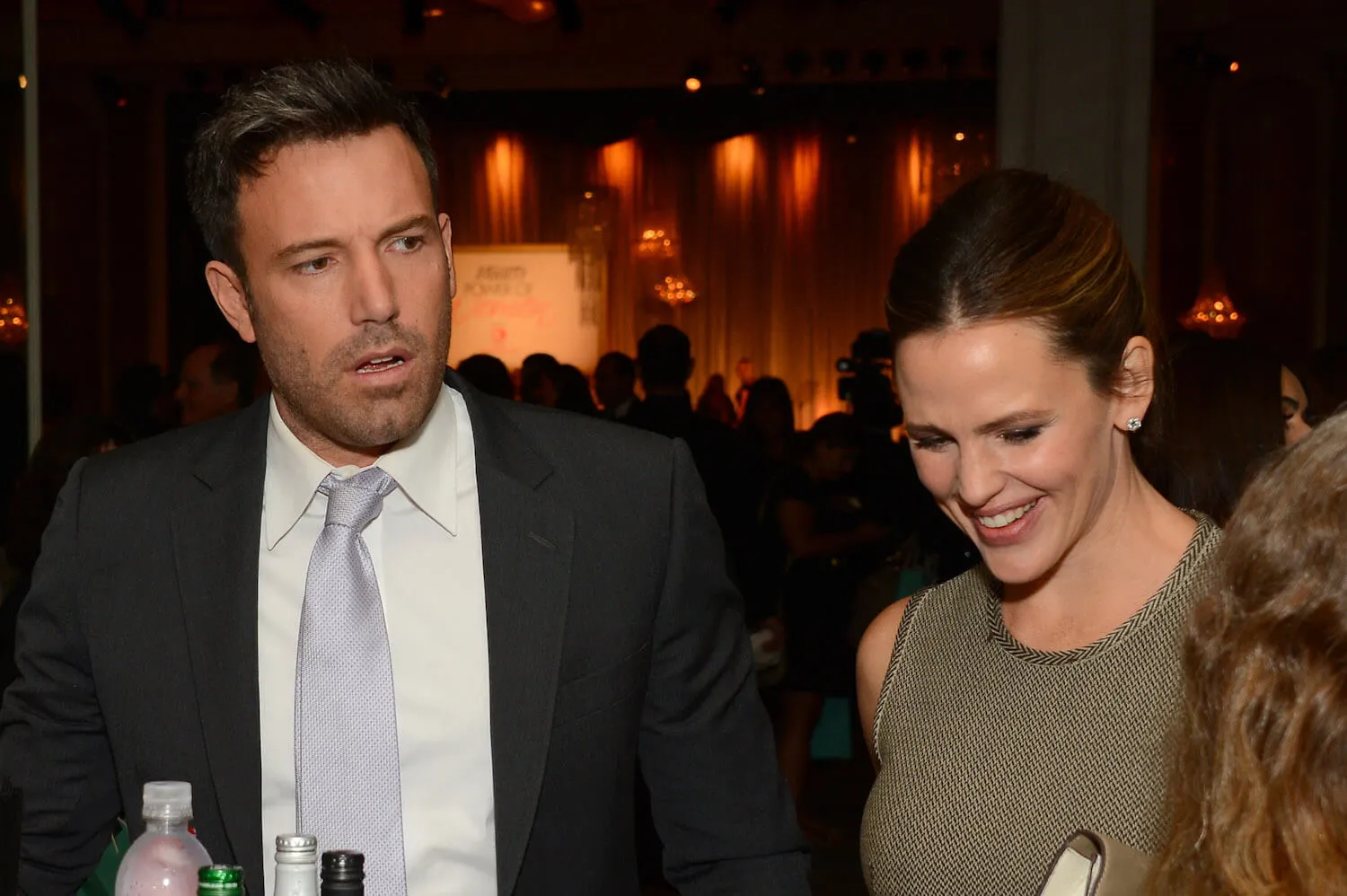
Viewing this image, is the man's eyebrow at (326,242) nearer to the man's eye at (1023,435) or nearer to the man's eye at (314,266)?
the man's eye at (314,266)

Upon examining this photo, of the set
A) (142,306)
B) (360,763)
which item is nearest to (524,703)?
(360,763)

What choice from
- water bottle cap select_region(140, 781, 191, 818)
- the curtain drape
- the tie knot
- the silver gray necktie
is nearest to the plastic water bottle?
water bottle cap select_region(140, 781, 191, 818)

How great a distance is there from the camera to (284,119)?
5.71 feet

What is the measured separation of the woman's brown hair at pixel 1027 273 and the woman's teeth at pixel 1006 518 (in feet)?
0.50

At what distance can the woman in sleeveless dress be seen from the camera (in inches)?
64.4

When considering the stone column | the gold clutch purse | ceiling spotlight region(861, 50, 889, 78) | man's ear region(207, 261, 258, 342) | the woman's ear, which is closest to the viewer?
the gold clutch purse

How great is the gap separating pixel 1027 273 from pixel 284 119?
0.84 m

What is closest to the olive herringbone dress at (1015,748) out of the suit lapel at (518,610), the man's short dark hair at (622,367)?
the suit lapel at (518,610)

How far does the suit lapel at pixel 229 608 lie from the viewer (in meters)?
1.67

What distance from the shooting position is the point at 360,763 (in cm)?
165

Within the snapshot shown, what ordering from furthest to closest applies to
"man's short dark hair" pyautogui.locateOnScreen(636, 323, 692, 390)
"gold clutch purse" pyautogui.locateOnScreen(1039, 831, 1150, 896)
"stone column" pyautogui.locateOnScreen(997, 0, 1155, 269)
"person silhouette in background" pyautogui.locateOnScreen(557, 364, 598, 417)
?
"person silhouette in background" pyautogui.locateOnScreen(557, 364, 598, 417) < "stone column" pyautogui.locateOnScreen(997, 0, 1155, 269) < "man's short dark hair" pyautogui.locateOnScreen(636, 323, 692, 390) < "gold clutch purse" pyautogui.locateOnScreen(1039, 831, 1150, 896)

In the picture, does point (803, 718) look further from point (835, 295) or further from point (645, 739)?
point (835, 295)

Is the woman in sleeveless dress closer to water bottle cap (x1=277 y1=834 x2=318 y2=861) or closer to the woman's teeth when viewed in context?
the woman's teeth

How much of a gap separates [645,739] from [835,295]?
42.8 feet
